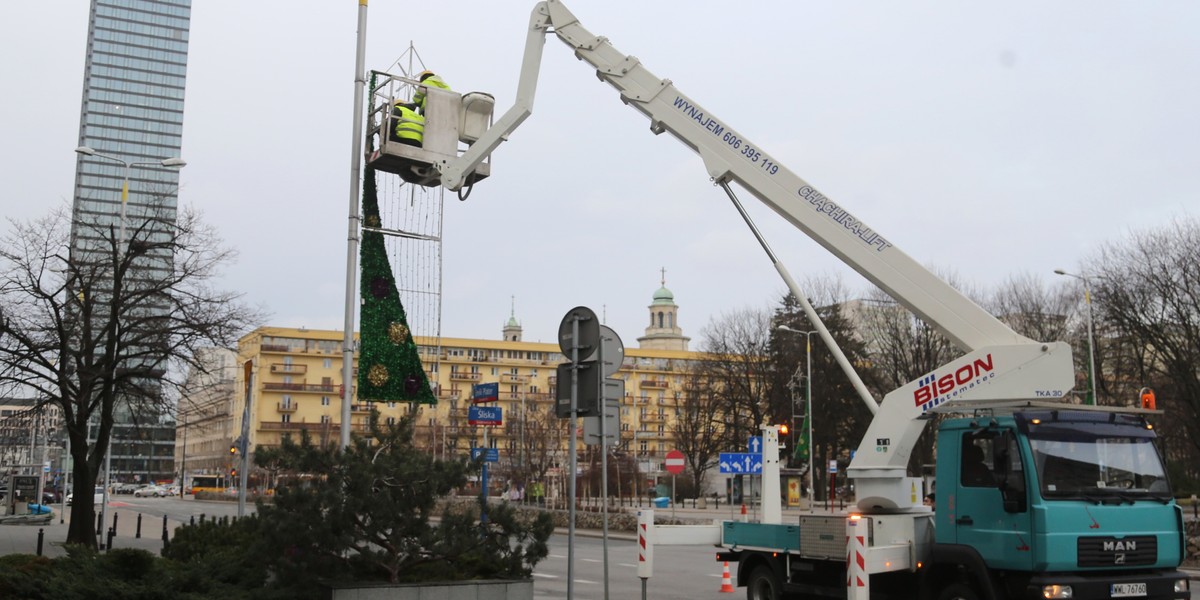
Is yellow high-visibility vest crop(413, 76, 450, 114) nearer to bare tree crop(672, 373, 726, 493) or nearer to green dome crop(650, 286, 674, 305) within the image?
bare tree crop(672, 373, 726, 493)

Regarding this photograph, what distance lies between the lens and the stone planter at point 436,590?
36.2 feet

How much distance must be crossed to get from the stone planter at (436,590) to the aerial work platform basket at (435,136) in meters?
6.48

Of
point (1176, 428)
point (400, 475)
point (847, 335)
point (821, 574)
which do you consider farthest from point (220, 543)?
point (847, 335)

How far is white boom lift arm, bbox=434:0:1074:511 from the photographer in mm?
11734

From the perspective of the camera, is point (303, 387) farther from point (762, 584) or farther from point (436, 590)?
point (436, 590)

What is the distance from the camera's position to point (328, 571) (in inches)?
439

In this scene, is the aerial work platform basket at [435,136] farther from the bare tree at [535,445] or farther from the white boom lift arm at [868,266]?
the bare tree at [535,445]

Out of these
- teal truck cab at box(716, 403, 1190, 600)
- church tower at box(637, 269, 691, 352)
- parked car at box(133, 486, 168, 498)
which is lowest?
parked car at box(133, 486, 168, 498)

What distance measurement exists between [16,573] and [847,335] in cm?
5878

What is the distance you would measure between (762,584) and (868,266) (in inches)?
164

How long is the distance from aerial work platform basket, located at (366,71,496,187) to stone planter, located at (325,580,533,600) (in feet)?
21.3

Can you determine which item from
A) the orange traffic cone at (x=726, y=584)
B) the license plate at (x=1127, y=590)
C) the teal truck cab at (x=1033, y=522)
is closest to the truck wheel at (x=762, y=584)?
the teal truck cab at (x=1033, y=522)

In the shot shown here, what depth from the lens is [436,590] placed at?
11.5m

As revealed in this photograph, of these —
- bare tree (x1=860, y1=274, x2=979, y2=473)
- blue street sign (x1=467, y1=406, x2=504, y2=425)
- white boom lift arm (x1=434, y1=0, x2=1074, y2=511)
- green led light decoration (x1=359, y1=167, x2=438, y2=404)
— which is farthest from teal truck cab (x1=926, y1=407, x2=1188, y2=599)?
bare tree (x1=860, y1=274, x2=979, y2=473)
